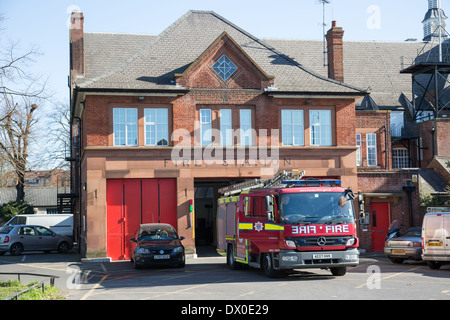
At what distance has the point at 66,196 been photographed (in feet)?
144

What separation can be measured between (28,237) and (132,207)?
30.9ft

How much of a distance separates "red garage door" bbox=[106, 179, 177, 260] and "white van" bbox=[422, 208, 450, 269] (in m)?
12.2

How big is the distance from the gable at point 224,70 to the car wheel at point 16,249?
13.7 m

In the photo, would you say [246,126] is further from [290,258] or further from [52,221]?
[52,221]

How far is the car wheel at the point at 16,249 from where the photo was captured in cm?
3403

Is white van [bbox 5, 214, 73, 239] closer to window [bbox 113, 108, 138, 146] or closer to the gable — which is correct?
window [bbox 113, 108, 138, 146]

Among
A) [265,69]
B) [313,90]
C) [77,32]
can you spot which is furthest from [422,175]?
[77,32]

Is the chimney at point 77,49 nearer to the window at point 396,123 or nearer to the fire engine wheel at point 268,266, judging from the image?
the fire engine wheel at point 268,266

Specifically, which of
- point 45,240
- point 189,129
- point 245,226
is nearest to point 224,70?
point 189,129

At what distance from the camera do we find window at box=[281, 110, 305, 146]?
30.3 m

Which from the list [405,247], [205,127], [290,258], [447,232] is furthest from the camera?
[205,127]

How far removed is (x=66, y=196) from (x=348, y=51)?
79.3 ft

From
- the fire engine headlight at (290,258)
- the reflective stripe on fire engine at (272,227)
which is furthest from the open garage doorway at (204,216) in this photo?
the fire engine headlight at (290,258)

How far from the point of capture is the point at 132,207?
94.2 feet
